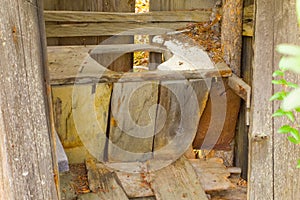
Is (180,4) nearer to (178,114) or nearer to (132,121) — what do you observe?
(178,114)

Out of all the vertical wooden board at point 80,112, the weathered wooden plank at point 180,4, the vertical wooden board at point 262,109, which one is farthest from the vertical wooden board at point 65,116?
the vertical wooden board at point 262,109

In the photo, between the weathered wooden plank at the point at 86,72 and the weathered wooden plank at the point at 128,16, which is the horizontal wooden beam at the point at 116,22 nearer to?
the weathered wooden plank at the point at 128,16

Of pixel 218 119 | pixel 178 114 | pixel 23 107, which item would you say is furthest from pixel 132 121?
pixel 23 107

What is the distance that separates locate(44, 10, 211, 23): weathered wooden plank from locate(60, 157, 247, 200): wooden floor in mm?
1138

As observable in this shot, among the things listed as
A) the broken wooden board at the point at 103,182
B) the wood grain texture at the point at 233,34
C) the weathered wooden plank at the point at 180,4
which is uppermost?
the weathered wooden plank at the point at 180,4

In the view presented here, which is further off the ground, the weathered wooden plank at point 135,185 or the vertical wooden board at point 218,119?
the vertical wooden board at point 218,119

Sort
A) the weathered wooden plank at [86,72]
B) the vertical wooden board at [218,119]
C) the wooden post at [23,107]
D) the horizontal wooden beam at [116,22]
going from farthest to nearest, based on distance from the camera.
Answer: the horizontal wooden beam at [116,22] → the vertical wooden board at [218,119] → the weathered wooden plank at [86,72] → the wooden post at [23,107]

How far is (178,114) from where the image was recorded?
10.4 ft

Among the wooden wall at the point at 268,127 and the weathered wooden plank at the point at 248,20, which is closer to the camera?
the wooden wall at the point at 268,127

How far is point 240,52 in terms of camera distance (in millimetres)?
3059

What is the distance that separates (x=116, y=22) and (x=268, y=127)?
6.46 ft

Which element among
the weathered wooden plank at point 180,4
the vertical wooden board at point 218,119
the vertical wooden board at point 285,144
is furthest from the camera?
the weathered wooden plank at point 180,4

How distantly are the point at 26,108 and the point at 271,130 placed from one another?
96cm

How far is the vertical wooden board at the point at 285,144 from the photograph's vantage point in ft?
4.91
